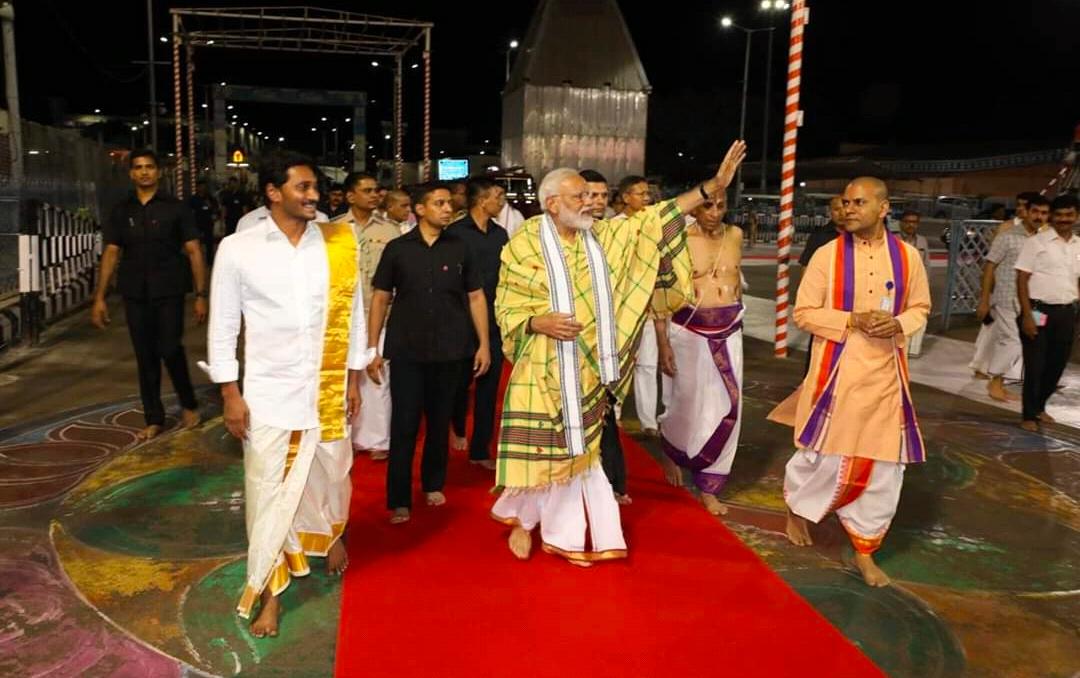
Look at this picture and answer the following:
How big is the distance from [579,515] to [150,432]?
327 centimetres

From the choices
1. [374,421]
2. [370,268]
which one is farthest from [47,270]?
[374,421]

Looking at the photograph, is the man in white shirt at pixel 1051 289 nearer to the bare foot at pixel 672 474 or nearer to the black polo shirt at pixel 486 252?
the bare foot at pixel 672 474

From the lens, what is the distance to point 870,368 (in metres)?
3.90

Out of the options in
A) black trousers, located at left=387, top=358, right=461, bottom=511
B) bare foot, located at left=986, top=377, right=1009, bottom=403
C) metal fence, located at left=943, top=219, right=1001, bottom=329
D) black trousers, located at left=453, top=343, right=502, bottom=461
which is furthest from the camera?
metal fence, located at left=943, top=219, right=1001, bottom=329

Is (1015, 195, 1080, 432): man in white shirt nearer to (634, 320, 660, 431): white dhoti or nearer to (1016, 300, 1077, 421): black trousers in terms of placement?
(1016, 300, 1077, 421): black trousers

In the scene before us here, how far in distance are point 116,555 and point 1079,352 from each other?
976 cm

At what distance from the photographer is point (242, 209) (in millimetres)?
15594

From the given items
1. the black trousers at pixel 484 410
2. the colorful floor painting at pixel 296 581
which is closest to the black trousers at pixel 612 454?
the colorful floor painting at pixel 296 581

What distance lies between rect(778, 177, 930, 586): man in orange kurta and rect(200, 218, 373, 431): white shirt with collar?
2.12 meters

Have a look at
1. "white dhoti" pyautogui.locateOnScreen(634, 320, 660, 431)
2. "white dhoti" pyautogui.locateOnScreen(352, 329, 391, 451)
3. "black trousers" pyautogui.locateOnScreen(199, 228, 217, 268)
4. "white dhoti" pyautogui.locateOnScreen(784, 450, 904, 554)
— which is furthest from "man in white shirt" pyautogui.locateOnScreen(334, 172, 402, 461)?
"black trousers" pyautogui.locateOnScreen(199, 228, 217, 268)

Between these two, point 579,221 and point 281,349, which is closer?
point 281,349

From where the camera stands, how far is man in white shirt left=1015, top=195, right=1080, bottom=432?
6215 millimetres

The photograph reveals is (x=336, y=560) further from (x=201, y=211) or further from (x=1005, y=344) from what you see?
(x=201, y=211)

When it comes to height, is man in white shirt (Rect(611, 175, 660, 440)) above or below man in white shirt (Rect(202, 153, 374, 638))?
below
